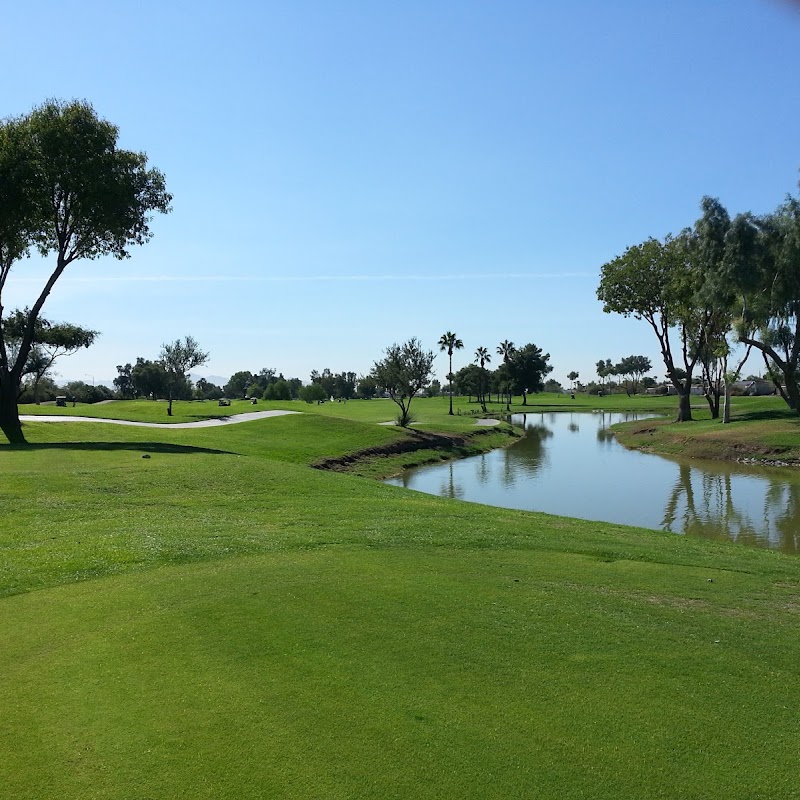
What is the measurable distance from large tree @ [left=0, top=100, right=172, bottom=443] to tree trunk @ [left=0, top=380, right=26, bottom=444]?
0.04 meters

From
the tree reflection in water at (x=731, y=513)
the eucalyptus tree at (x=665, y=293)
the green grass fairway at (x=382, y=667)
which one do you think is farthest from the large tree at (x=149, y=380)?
the green grass fairway at (x=382, y=667)

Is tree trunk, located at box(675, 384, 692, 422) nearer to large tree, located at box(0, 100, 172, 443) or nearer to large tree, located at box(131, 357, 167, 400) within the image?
large tree, located at box(0, 100, 172, 443)

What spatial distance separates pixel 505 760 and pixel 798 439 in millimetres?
41466

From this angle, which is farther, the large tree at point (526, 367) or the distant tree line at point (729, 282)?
the large tree at point (526, 367)

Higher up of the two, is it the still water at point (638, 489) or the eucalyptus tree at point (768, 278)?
the eucalyptus tree at point (768, 278)

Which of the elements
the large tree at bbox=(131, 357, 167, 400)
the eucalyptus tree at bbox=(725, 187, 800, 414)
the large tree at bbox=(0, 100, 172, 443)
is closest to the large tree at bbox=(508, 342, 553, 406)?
the large tree at bbox=(131, 357, 167, 400)

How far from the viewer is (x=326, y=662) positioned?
6254 millimetres

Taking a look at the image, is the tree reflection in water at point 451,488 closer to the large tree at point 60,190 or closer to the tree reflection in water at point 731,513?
the tree reflection in water at point 731,513

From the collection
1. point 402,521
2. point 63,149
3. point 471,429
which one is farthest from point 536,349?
point 402,521

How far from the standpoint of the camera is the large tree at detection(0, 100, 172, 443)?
26.8 metres

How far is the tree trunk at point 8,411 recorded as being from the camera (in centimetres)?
2834

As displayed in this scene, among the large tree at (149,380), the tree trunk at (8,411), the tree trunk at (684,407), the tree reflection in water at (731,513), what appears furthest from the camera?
the large tree at (149,380)

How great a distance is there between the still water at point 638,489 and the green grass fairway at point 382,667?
10.4 m

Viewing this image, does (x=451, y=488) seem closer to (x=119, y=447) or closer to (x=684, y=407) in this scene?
(x=119, y=447)
